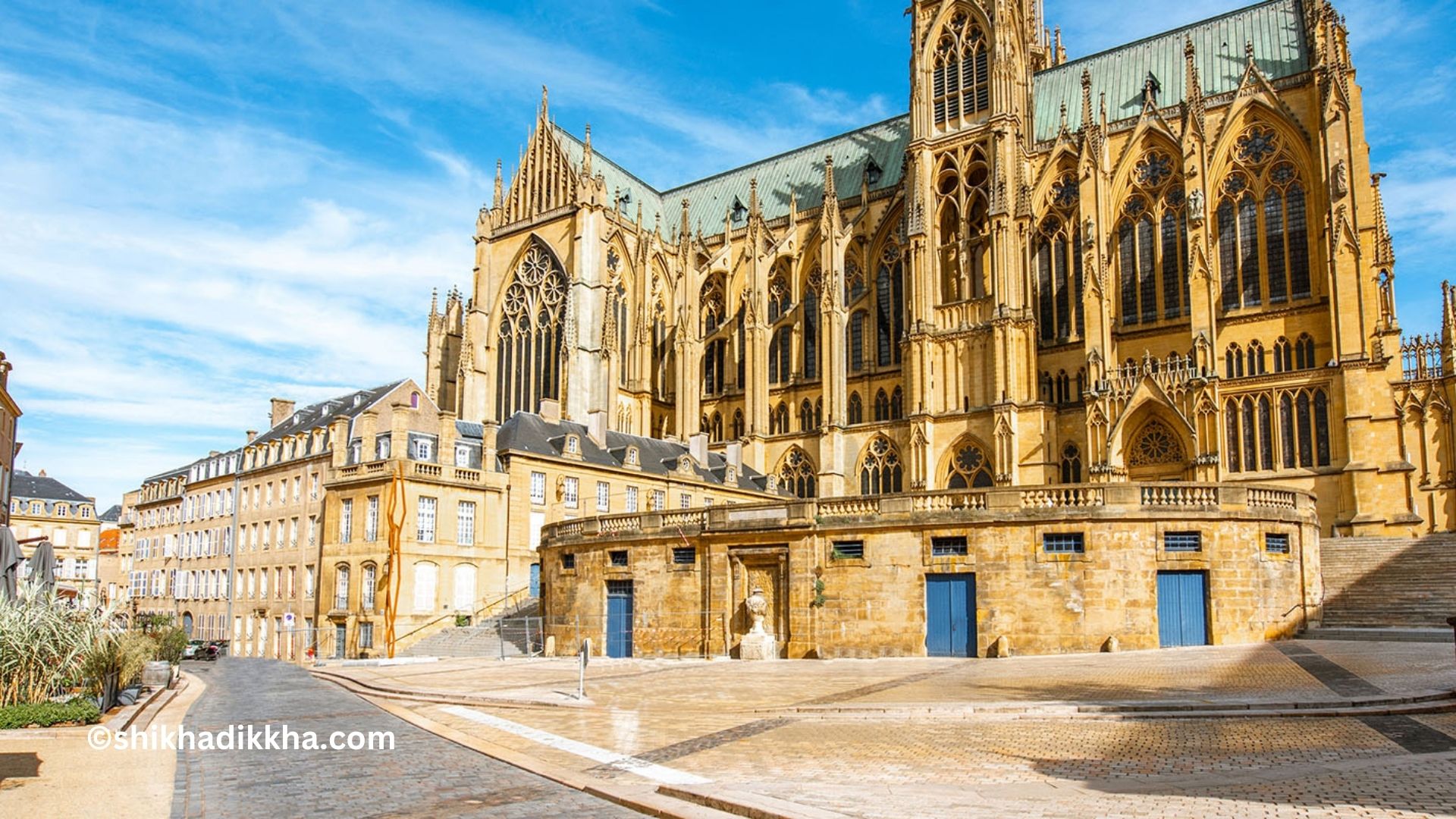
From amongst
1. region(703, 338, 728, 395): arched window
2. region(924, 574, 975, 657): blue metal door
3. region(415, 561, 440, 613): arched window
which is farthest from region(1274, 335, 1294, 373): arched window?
region(415, 561, 440, 613): arched window

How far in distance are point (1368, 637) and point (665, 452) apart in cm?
2994

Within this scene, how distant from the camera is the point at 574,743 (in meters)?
12.3

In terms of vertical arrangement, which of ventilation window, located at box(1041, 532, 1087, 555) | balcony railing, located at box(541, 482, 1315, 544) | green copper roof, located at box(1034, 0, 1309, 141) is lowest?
ventilation window, located at box(1041, 532, 1087, 555)

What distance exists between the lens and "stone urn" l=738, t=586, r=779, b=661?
2364 cm

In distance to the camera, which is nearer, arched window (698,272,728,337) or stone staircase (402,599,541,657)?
stone staircase (402,599,541,657)

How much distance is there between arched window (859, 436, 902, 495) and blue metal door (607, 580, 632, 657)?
20.0 meters

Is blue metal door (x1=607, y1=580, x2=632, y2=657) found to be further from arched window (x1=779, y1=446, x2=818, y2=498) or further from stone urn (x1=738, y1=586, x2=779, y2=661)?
arched window (x1=779, y1=446, x2=818, y2=498)

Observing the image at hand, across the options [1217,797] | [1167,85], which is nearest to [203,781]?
[1217,797]

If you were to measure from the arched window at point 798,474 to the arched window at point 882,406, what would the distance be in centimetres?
396

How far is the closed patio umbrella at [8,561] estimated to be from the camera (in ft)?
55.9

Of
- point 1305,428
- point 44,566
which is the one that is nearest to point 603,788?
point 44,566

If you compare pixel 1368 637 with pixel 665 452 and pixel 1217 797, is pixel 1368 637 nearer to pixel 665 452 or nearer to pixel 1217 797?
pixel 1217 797

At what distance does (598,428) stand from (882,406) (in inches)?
544

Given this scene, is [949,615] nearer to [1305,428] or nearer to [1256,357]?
[1305,428]
